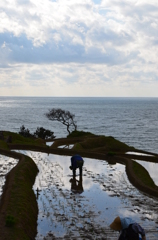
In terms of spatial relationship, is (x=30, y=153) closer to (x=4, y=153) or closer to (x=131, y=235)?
(x=4, y=153)

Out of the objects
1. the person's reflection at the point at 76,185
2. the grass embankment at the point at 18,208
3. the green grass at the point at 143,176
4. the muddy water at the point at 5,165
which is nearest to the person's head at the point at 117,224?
the grass embankment at the point at 18,208

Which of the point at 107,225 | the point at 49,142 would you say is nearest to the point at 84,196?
the point at 107,225

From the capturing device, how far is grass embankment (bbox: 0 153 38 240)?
1283cm

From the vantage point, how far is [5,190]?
18.4 m

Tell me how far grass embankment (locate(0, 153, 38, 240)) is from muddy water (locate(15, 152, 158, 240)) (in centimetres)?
50

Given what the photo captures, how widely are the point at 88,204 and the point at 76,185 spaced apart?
13.0 ft

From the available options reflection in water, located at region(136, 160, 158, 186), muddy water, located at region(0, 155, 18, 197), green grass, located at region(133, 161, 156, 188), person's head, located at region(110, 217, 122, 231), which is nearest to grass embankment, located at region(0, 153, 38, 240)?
muddy water, located at region(0, 155, 18, 197)

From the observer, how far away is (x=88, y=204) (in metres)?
17.7

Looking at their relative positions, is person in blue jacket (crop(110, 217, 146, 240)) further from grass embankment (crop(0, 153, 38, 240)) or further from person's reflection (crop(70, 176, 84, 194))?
person's reflection (crop(70, 176, 84, 194))

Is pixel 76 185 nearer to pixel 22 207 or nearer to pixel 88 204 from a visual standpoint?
pixel 88 204

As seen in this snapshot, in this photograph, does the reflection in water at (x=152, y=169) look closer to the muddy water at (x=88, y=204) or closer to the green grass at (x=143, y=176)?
the green grass at (x=143, y=176)

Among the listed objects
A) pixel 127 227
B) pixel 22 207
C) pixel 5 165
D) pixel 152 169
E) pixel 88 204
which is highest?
pixel 127 227

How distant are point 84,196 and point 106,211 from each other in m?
2.82

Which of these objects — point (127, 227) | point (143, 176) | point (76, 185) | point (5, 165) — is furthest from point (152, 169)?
point (127, 227)
